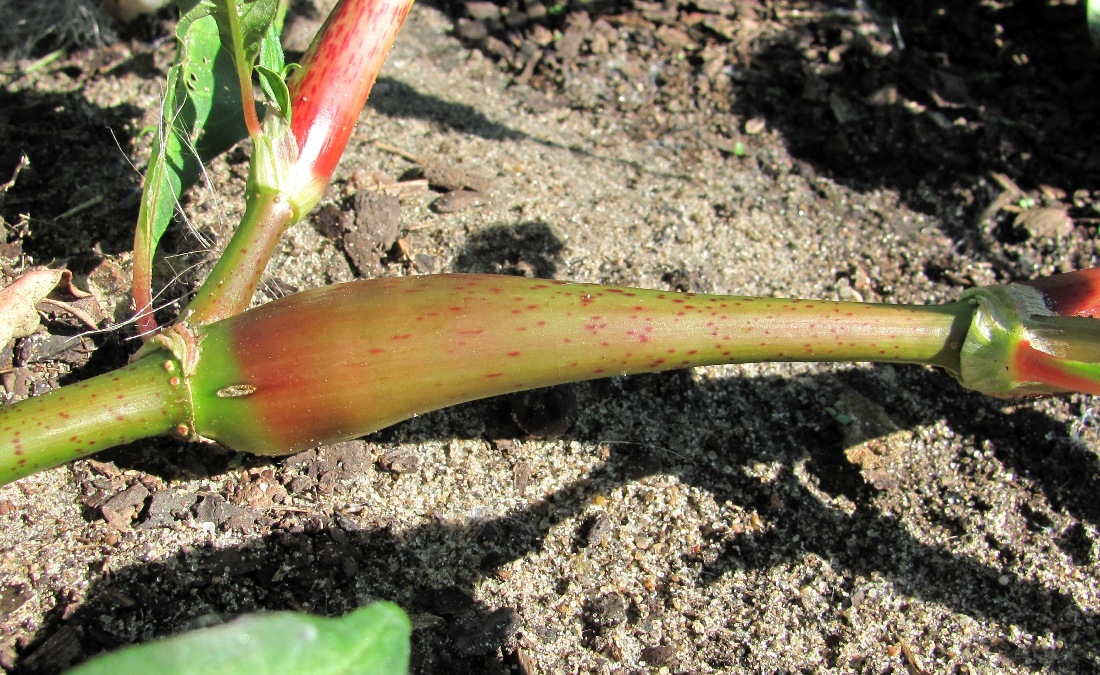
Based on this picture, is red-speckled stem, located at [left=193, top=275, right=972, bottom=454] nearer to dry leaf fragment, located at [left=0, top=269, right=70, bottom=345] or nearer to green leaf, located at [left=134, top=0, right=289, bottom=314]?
green leaf, located at [left=134, top=0, right=289, bottom=314]

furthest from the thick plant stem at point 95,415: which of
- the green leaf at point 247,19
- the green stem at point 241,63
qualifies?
the green leaf at point 247,19

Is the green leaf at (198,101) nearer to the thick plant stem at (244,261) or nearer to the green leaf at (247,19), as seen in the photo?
the green leaf at (247,19)

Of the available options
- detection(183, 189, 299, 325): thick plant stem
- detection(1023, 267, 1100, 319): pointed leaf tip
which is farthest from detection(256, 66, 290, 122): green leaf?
detection(1023, 267, 1100, 319): pointed leaf tip

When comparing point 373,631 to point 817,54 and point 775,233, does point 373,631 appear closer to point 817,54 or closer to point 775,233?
point 775,233

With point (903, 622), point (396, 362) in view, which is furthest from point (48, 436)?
point (903, 622)

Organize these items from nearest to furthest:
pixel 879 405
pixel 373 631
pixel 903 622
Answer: pixel 373 631 < pixel 903 622 < pixel 879 405

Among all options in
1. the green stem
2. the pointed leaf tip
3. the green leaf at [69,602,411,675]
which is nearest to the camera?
the green leaf at [69,602,411,675]
